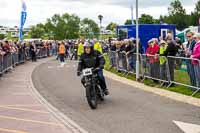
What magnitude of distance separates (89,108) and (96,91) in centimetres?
74

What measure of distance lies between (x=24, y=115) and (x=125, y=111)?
253cm

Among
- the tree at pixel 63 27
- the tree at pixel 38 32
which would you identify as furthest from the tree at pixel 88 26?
the tree at pixel 38 32

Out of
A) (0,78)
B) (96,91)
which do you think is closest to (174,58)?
(96,91)

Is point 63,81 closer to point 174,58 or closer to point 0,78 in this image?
point 0,78

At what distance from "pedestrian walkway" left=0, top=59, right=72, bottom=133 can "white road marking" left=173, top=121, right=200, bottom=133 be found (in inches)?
89.2

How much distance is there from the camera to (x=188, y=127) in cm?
1029

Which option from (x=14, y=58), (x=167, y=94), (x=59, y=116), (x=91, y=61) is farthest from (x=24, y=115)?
(x=14, y=58)

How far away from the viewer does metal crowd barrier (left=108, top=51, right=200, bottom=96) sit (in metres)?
15.6

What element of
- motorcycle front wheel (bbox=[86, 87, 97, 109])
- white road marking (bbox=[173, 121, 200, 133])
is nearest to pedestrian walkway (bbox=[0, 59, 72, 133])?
motorcycle front wheel (bbox=[86, 87, 97, 109])

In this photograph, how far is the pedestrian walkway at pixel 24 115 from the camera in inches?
416

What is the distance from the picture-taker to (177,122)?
10.9 meters

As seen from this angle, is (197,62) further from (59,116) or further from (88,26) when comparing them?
(88,26)

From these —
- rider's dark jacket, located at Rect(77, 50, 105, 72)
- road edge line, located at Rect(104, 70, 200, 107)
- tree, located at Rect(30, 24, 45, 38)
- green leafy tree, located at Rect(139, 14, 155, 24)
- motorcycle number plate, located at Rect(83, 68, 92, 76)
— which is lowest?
road edge line, located at Rect(104, 70, 200, 107)

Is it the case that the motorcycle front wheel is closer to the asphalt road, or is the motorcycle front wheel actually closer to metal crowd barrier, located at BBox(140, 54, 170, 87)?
the asphalt road
